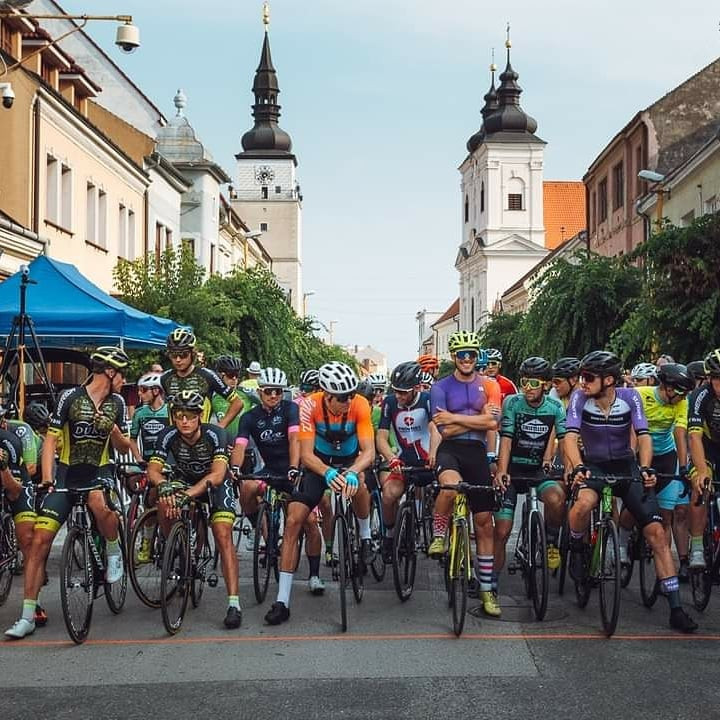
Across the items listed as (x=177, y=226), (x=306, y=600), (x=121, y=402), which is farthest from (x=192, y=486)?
(x=177, y=226)

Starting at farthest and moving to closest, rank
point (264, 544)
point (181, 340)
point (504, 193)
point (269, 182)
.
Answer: point (269, 182), point (504, 193), point (181, 340), point (264, 544)

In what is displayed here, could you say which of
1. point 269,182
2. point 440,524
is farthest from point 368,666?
point 269,182

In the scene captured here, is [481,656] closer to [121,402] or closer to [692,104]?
[121,402]

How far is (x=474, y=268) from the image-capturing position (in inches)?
4811

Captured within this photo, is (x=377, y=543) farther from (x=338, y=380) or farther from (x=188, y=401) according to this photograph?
(x=188, y=401)

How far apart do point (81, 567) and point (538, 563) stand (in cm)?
341

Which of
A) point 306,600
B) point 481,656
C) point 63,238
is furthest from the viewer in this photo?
point 63,238

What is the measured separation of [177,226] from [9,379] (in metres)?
27.9

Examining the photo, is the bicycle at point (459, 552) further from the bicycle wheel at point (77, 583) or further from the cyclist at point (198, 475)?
the bicycle wheel at point (77, 583)

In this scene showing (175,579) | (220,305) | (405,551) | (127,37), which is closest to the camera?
(175,579)

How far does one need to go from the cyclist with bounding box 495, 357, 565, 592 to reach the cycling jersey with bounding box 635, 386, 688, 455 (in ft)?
3.08

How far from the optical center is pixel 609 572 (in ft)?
27.7

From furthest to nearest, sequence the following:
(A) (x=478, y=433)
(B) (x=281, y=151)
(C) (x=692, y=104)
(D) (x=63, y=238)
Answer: (B) (x=281, y=151) < (C) (x=692, y=104) < (D) (x=63, y=238) < (A) (x=478, y=433)

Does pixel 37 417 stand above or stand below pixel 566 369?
below
